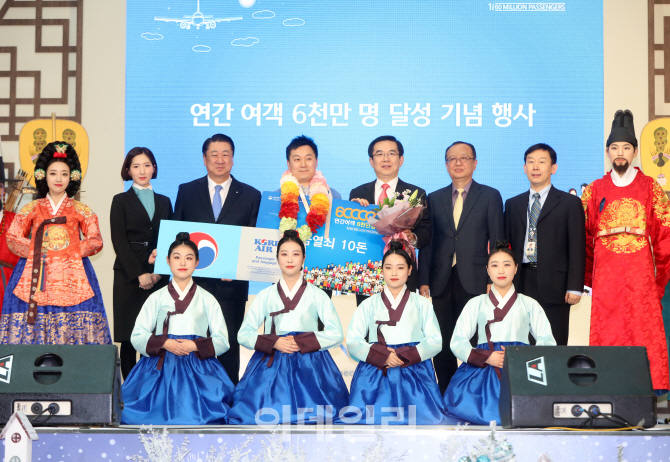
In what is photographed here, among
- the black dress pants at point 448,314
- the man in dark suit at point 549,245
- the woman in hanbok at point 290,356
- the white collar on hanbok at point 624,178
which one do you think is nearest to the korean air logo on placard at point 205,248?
the woman in hanbok at point 290,356

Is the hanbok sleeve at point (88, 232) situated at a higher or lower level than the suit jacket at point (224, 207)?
lower

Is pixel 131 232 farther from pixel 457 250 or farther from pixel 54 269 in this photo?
pixel 457 250

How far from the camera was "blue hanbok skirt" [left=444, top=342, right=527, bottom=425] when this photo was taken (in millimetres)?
3217

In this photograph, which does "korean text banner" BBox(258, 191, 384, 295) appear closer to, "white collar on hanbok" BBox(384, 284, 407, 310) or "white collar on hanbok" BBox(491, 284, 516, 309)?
"white collar on hanbok" BBox(384, 284, 407, 310)

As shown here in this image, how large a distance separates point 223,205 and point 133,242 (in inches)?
23.3

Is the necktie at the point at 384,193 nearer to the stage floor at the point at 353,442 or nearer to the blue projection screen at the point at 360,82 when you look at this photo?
the blue projection screen at the point at 360,82

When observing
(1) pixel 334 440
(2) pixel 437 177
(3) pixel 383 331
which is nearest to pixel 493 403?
(3) pixel 383 331

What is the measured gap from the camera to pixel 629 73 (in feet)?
17.2

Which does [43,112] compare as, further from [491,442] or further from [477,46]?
[491,442]

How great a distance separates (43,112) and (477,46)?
346 cm

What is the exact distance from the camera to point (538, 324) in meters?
3.50

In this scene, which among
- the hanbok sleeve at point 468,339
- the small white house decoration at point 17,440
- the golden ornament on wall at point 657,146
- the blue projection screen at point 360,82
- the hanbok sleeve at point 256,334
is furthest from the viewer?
the golden ornament on wall at point 657,146

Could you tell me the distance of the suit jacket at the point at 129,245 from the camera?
162 inches

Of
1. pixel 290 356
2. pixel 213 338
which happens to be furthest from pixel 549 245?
pixel 213 338
